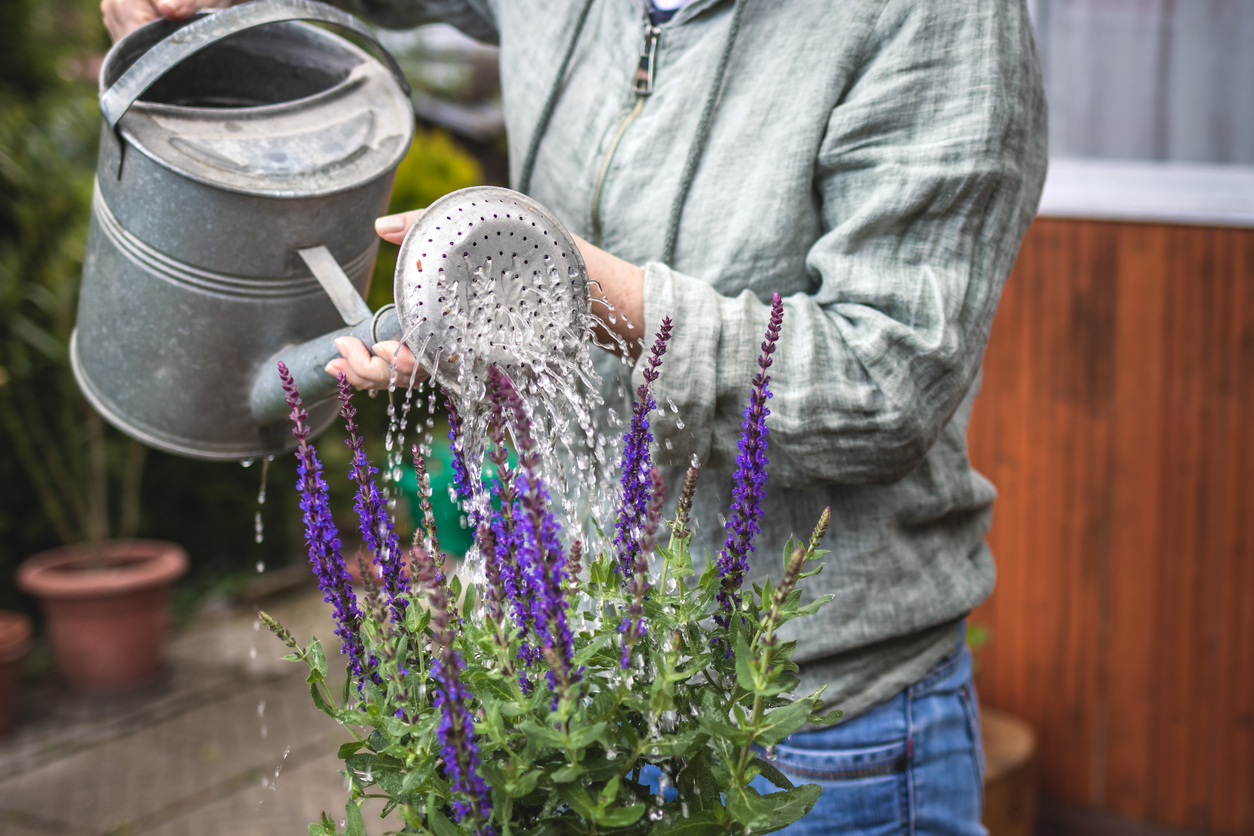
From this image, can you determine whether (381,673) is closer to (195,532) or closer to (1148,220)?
(1148,220)

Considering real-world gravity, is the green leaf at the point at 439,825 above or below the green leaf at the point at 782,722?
below

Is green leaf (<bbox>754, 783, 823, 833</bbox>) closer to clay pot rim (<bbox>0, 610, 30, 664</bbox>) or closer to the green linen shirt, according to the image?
the green linen shirt

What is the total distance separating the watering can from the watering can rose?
24 cm

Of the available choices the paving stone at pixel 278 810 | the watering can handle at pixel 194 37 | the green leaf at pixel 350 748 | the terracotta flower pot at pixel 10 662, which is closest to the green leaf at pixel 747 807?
the green leaf at pixel 350 748

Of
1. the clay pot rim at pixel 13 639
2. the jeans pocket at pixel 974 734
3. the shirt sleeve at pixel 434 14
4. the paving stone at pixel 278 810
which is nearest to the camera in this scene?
the jeans pocket at pixel 974 734

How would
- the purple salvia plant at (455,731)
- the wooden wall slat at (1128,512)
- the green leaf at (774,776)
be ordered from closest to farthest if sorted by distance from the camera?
the purple salvia plant at (455,731) → the green leaf at (774,776) → the wooden wall slat at (1128,512)

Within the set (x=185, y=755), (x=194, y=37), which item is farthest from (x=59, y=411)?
(x=194, y=37)

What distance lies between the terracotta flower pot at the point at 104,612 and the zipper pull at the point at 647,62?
11.1 ft

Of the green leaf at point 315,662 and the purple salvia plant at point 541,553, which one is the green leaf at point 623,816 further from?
the green leaf at point 315,662

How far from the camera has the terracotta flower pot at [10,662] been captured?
3627mm

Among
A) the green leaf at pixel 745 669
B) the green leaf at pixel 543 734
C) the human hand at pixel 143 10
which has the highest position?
the human hand at pixel 143 10

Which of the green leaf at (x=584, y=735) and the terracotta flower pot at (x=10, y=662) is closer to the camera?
the green leaf at (x=584, y=735)

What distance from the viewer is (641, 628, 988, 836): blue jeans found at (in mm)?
1281

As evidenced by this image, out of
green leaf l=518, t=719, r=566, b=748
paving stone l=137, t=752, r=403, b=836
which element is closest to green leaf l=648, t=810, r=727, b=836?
green leaf l=518, t=719, r=566, b=748
